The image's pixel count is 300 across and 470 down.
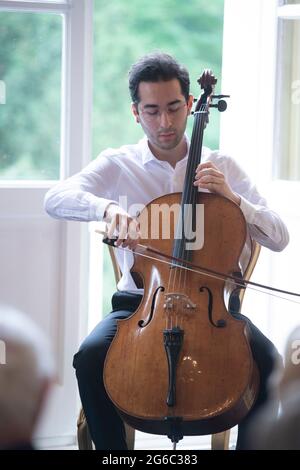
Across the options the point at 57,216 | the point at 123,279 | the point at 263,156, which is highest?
the point at 263,156

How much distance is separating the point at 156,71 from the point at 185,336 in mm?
589

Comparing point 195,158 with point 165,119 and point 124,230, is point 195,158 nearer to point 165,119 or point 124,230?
point 165,119

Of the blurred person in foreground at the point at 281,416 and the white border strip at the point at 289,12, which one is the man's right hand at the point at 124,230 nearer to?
the blurred person in foreground at the point at 281,416

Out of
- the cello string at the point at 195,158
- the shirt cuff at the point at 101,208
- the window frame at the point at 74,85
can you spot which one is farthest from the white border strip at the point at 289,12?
the shirt cuff at the point at 101,208

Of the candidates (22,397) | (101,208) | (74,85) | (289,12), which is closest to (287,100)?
(289,12)

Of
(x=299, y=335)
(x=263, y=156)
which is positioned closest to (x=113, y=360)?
(x=299, y=335)

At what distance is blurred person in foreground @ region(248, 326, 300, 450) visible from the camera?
5.04ft

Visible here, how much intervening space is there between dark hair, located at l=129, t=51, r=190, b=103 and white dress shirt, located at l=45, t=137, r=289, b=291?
15 cm

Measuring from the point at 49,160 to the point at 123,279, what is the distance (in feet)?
1.47

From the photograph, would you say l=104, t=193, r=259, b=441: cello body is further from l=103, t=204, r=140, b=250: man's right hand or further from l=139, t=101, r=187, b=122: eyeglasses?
l=139, t=101, r=187, b=122: eyeglasses

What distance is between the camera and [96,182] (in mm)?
1802

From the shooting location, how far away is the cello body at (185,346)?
1488 millimetres

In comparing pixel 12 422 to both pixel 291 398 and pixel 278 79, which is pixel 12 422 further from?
pixel 278 79

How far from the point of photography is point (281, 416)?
1.57 m
